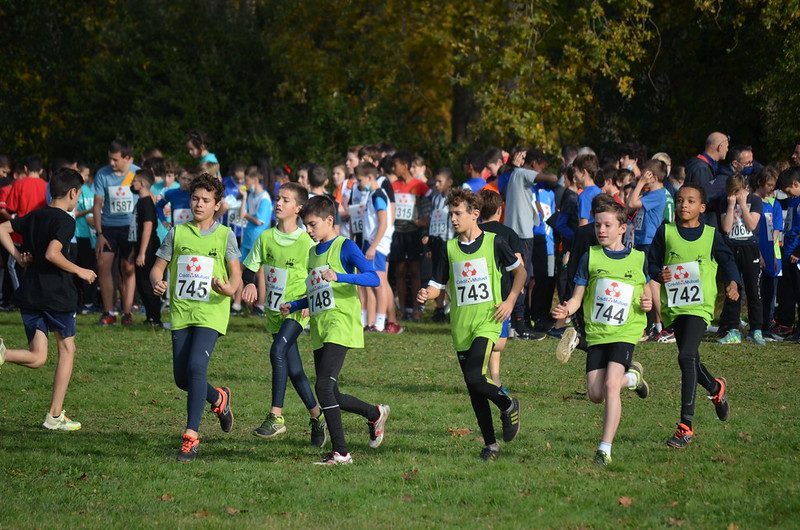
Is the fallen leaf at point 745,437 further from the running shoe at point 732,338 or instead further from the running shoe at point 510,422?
the running shoe at point 732,338

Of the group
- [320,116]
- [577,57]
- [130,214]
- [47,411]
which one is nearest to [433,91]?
[320,116]

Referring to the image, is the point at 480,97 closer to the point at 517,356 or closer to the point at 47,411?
the point at 517,356

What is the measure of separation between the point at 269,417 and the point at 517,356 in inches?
201

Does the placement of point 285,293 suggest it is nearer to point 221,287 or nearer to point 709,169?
point 221,287

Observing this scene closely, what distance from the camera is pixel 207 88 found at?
29891 millimetres

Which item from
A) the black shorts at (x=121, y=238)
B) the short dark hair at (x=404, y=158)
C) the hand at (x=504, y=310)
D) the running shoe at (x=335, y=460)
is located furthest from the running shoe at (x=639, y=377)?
the black shorts at (x=121, y=238)

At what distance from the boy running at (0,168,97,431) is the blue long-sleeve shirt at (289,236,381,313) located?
6.74 feet

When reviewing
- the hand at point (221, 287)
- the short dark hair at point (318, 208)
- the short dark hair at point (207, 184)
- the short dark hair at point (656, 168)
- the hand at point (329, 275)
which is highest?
the short dark hair at point (656, 168)

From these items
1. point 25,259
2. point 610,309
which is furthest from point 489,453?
point 25,259

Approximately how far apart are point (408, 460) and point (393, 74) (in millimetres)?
25414

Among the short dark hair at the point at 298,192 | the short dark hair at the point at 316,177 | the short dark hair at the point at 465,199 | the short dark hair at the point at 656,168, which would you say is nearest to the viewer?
the short dark hair at the point at 465,199

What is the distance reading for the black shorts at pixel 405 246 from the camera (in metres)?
18.4

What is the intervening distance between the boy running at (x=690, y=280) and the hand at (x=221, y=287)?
342 cm

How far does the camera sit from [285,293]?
10.4 m
